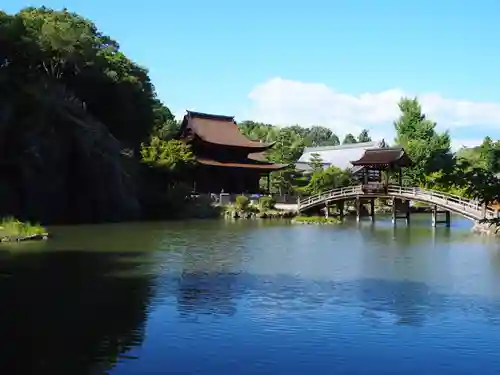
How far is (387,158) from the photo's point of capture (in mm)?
41562

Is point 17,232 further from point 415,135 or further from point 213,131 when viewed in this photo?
point 415,135

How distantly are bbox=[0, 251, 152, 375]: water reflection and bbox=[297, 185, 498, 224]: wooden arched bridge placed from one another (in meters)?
19.9

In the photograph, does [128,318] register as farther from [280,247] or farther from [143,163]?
[143,163]

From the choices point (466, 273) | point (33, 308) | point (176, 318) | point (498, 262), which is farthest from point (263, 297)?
point (498, 262)

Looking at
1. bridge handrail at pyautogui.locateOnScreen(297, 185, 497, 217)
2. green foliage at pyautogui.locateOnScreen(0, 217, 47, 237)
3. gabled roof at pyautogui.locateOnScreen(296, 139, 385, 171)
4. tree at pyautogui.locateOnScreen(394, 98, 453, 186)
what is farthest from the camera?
gabled roof at pyautogui.locateOnScreen(296, 139, 385, 171)

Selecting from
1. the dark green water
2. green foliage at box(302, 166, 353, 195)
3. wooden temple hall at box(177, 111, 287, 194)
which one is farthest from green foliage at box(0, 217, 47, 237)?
green foliage at box(302, 166, 353, 195)

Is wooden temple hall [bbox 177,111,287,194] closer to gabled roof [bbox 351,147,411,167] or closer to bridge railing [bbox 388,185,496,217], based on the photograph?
gabled roof [bbox 351,147,411,167]

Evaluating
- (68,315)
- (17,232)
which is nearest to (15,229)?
(17,232)

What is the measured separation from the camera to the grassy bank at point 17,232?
81.0ft

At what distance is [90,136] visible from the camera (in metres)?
37.5

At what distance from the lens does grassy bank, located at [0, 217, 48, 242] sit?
24680mm

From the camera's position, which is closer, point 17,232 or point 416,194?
point 17,232

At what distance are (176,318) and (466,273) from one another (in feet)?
32.3

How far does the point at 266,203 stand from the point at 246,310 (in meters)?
32.8
